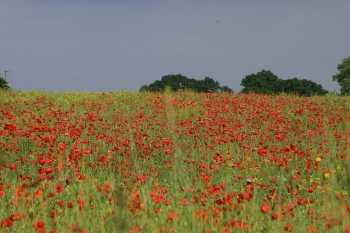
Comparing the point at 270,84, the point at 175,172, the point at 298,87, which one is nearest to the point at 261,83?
the point at 270,84

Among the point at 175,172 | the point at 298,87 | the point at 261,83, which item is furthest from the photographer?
the point at 298,87

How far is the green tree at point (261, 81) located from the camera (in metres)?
45.0

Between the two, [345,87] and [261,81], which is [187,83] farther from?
[345,87]

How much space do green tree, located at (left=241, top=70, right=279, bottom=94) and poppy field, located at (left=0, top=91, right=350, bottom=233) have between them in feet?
82.5

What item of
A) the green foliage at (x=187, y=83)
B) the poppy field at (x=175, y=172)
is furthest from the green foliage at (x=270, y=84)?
the poppy field at (x=175, y=172)

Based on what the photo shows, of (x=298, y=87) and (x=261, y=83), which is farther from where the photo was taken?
(x=298, y=87)

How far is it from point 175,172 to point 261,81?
39.7m

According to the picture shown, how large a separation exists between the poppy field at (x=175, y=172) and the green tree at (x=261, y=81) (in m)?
25.2

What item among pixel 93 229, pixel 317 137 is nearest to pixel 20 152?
pixel 93 229

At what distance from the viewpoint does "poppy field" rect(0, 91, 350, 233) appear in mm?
4680

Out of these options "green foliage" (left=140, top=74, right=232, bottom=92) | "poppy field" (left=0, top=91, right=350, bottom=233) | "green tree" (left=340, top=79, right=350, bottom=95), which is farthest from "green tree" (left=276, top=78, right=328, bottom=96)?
"poppy field" (left=0, top=91, right=350, bottom=233)

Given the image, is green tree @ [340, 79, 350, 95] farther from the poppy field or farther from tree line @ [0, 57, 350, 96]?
the poppy field

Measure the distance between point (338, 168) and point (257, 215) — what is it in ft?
12.2

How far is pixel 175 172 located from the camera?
247 inches
